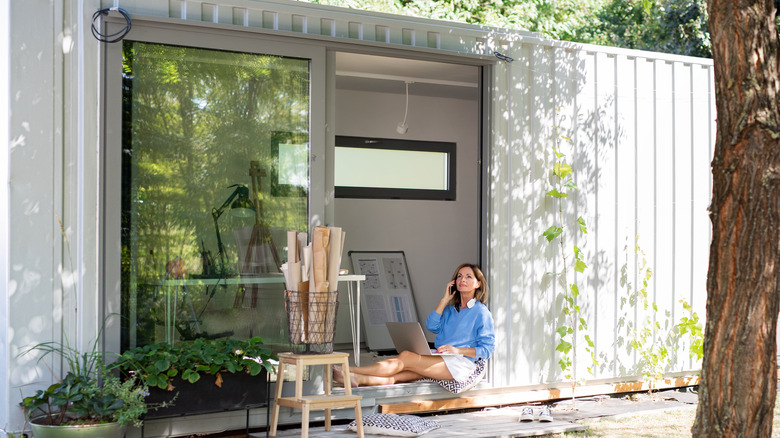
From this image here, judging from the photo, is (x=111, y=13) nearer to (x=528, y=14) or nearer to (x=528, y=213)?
(x=528, y=213)

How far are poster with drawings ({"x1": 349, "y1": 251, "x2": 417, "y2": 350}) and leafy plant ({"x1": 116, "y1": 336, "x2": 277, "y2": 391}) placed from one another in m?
3.44

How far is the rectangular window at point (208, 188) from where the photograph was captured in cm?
513

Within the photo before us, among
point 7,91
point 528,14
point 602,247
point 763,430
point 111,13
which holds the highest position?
point 528,14

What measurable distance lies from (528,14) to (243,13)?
10.3 m

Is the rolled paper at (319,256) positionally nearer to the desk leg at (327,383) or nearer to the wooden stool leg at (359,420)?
the desk leg at (327,383)

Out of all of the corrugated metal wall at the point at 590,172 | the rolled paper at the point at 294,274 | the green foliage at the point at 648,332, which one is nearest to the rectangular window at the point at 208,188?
the rolled paper at the point at 294,274

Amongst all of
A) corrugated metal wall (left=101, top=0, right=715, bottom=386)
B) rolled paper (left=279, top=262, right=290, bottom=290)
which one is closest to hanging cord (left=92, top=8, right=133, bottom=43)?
corrugated metal wall (left=101, top=0, right=715, bottom=386)

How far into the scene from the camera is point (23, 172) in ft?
15.9

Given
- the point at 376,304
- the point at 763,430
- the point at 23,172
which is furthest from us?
the point at 376,304

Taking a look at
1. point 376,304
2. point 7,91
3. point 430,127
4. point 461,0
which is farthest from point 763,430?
point 461,0

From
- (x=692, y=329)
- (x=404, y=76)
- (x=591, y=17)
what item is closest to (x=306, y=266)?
(x=404, y=76)

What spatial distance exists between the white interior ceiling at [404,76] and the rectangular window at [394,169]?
1.75 ft

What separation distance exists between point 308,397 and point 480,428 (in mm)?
1128

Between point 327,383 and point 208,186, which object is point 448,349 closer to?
point 327,383
